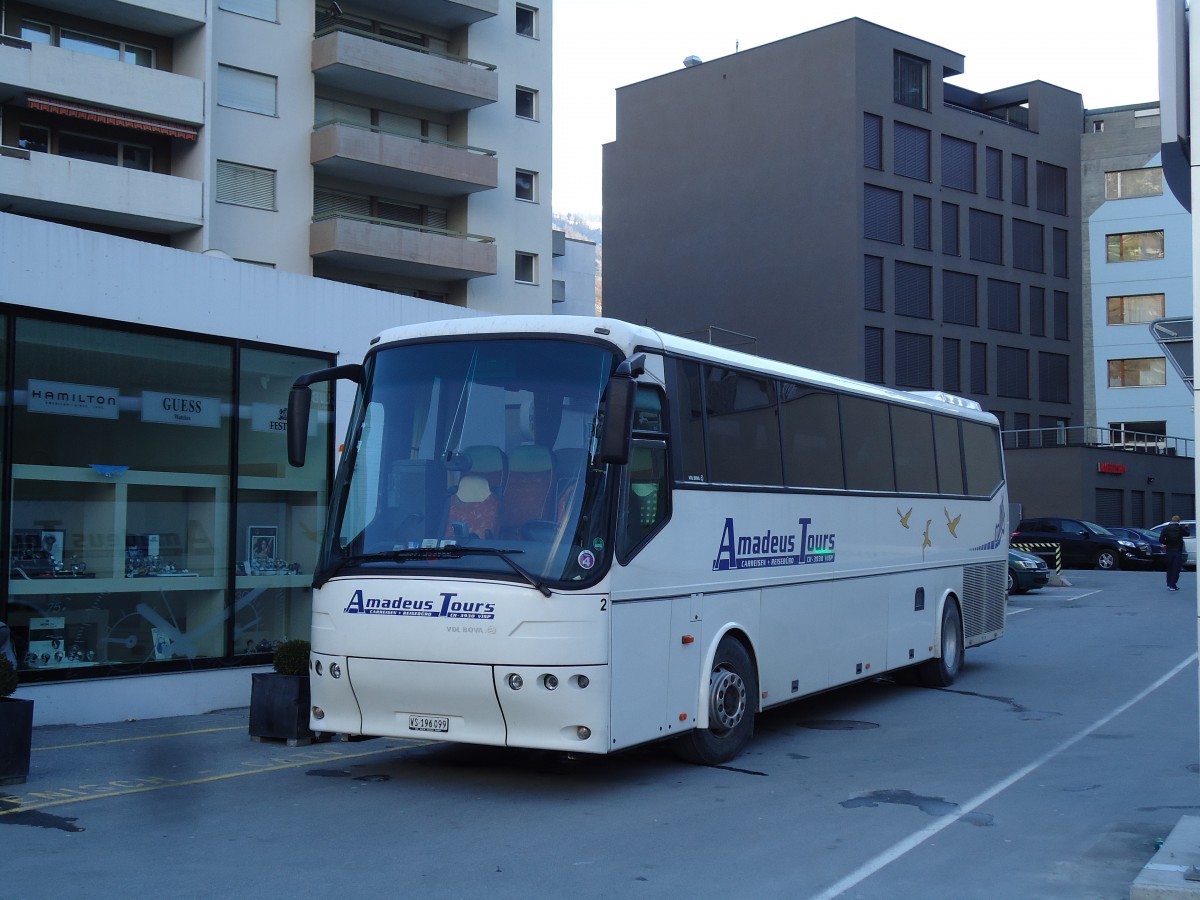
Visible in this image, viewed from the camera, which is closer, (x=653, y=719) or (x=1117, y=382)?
(x=653, y=719)

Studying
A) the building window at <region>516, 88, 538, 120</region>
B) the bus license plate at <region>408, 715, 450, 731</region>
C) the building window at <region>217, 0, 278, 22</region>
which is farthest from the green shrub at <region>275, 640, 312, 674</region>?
the building window at <region>516, 88, 538, 120</region>

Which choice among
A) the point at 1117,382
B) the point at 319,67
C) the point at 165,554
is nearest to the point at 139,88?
the point at 319,67

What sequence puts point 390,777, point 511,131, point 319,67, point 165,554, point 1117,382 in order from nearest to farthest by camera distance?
point 390,777 < point 165,554 < point 319,67 < point 511,131 < point 1117,382

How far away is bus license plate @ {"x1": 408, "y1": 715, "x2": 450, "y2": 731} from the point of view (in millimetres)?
8984

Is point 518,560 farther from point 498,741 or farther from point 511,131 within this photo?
point 511,131

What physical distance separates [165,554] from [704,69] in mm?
52370

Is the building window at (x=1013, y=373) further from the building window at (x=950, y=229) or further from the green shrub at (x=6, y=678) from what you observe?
the green shrub at (x=6, y=678)

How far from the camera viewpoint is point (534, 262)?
44469 mm

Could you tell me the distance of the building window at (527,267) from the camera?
44094mm

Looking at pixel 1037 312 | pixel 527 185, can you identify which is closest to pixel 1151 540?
pixel 527 185

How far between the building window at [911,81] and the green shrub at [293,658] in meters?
52.4

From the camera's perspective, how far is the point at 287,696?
11.3 m

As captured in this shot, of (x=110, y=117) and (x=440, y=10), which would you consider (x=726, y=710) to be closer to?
(x=110, y=117)

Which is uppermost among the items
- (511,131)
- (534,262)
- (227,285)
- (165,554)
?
(511,131)
